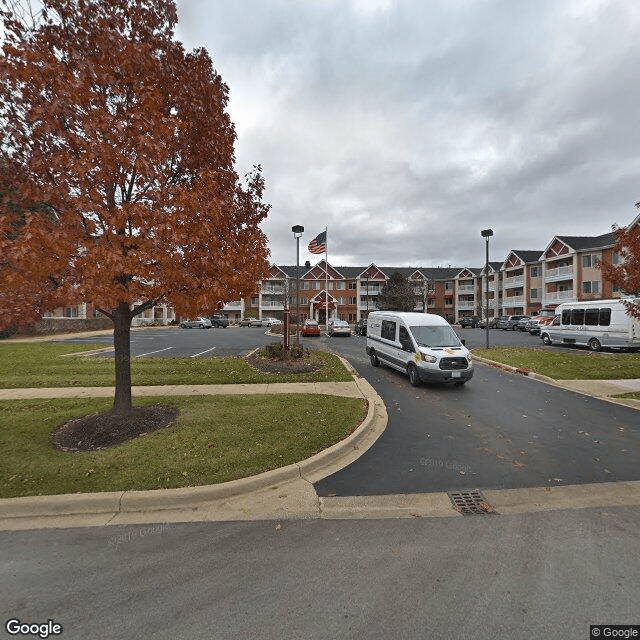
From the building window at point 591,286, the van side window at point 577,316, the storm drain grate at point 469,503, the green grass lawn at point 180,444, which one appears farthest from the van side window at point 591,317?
the building window at point 591,286

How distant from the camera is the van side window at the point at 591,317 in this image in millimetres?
19377

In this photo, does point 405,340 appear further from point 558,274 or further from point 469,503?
point 558,274

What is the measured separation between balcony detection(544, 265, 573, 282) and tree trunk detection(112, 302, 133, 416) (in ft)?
165

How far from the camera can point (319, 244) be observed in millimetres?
23844

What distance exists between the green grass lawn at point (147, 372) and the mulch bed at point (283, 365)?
347 mm

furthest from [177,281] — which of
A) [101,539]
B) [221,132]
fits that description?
[101,539]

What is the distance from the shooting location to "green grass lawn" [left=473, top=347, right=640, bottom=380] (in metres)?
11.9

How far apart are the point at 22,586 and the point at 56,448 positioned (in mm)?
3115

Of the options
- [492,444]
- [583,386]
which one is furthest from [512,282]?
[492,444]

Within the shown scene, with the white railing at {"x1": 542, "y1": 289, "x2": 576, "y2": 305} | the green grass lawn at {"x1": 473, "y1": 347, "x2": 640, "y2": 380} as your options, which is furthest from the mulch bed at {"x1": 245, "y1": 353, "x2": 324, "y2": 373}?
the white railing at {"x1": 542, "y1": 289, "x2": 576, "y2": 305}

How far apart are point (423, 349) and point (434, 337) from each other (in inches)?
35.2

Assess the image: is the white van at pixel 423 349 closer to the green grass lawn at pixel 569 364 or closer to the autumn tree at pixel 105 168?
the green grass lawn at pixel 569 364

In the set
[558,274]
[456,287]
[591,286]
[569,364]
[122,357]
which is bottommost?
[569,364]

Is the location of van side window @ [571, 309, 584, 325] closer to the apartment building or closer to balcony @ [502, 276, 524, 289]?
the apartment building
